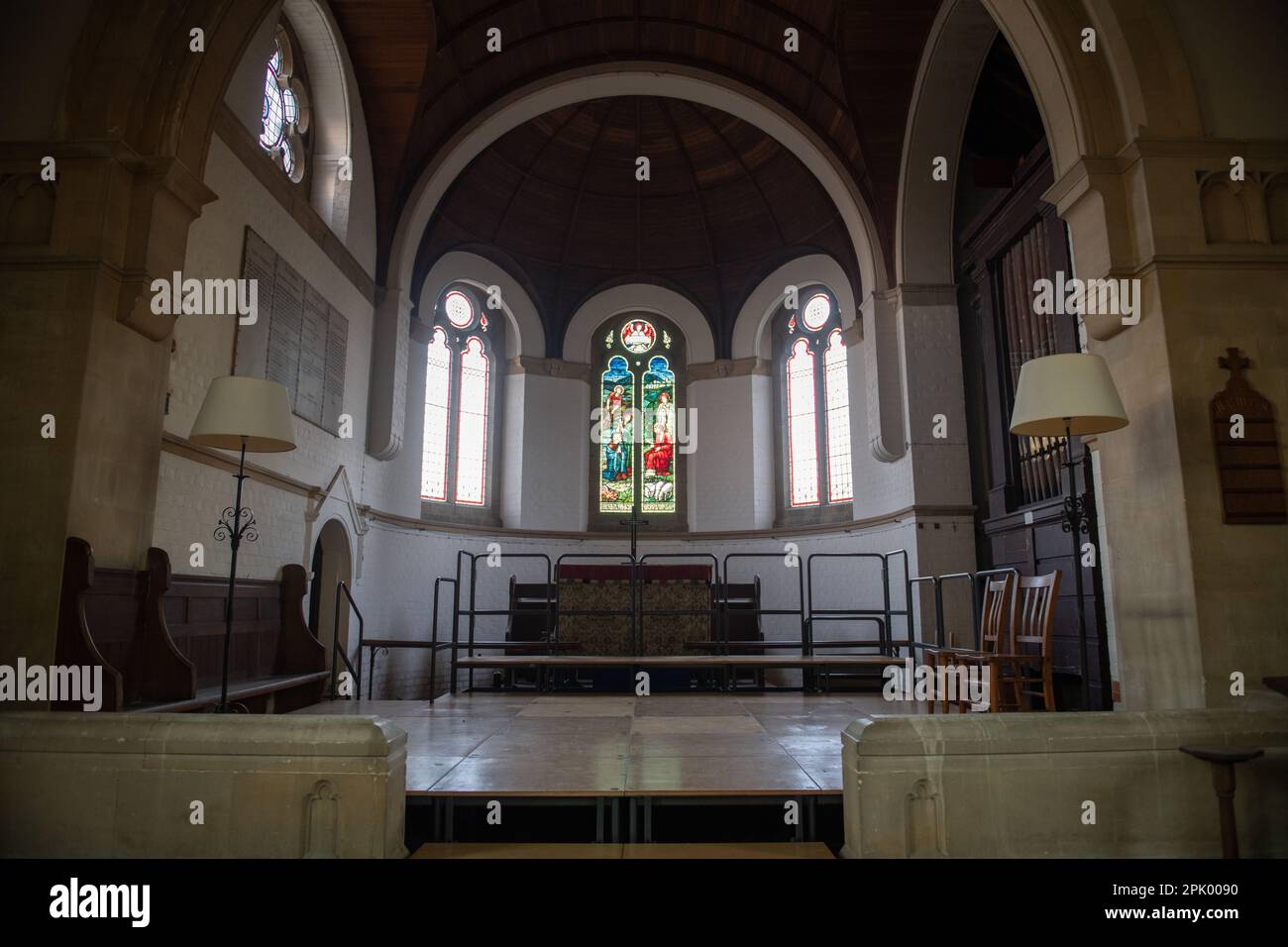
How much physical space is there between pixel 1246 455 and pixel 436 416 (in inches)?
381

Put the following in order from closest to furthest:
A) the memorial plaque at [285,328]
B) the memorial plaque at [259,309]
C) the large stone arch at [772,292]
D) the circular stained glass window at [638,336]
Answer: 1. the memorial plaque at [259,309]
2. the memorial plaque at [285,328]
3. the large stone arch at [772,292]
4. the circular stained glass window at [638,336]

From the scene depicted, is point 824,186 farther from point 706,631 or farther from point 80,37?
point 80,37

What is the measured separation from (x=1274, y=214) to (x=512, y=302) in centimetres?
984

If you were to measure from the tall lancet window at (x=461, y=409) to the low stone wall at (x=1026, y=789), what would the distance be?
362 inches

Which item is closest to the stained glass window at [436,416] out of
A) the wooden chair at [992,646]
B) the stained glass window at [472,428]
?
the stained glass window at [472,428]

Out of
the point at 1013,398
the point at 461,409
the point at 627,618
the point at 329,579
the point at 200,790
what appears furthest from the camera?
the point at 461,409

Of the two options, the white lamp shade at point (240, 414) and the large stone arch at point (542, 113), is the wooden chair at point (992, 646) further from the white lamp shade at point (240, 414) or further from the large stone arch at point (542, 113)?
the large stone arch at point (542, 113)

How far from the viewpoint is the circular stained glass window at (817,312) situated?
11.9 m

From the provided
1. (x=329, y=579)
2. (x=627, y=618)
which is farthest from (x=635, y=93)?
(x=329, y=579)

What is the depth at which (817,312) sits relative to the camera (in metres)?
12.0

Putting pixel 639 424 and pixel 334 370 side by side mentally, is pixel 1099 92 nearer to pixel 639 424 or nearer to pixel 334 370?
pixel 334 370

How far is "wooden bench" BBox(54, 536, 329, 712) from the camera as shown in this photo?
388 centimetres

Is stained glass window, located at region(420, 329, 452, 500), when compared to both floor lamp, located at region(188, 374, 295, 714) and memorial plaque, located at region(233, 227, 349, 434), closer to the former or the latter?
memorial plaque, located at region(233, 227, 349, 434)
